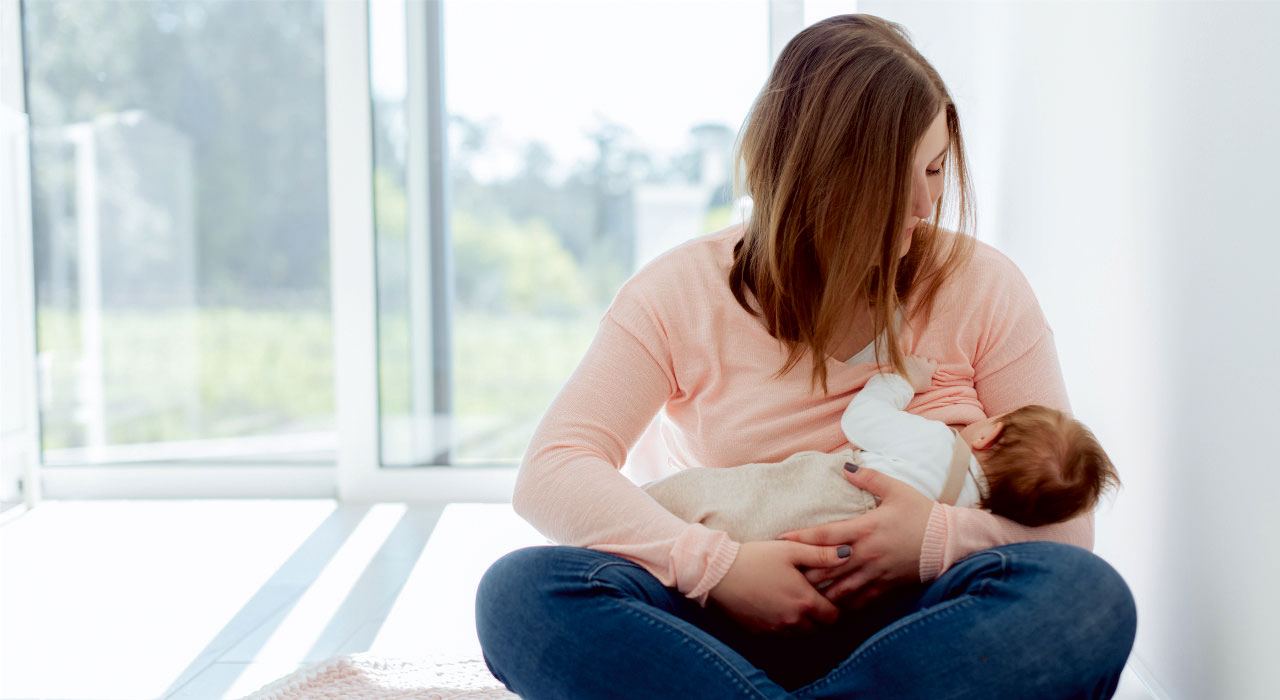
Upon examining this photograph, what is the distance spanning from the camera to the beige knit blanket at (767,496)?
3.43 ft

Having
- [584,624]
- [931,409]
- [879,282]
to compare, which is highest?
[879,282]

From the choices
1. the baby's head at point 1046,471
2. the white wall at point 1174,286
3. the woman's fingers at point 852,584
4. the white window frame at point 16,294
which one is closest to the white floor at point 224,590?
the white window frame at point 16,294

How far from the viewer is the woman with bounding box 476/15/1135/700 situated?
857 mm

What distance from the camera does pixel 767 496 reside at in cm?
107

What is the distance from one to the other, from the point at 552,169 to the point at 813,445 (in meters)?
1.58

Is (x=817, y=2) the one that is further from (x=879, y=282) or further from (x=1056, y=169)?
(x=879, y=282)

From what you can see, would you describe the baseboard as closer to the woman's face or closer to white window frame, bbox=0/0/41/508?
the woman's face

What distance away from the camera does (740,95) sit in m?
A: 2.44

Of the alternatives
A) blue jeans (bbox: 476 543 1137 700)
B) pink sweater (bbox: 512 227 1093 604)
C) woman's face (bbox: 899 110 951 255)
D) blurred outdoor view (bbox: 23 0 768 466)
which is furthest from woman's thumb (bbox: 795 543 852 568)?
blurred outdoor view (bbox: 23 0 768 466)

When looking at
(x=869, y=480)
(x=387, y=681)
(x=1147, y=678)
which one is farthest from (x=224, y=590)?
(x=1147, y=678)

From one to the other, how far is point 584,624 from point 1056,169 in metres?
1.10

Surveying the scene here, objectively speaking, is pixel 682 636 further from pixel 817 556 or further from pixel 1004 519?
pixel 1004 519

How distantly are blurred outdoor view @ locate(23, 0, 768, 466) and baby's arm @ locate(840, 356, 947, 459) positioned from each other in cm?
130

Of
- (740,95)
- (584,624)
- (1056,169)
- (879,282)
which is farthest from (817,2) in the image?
(584,624)
